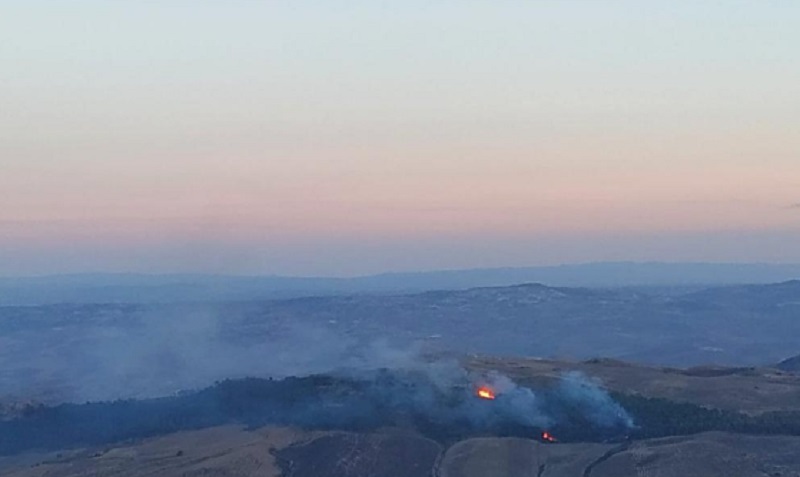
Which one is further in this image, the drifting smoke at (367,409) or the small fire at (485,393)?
the small fire at (485,393)

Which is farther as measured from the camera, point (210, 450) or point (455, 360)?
point (455, 360)

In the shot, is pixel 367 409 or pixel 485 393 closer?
pixel 367 409

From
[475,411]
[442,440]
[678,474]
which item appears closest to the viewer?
[678,474]

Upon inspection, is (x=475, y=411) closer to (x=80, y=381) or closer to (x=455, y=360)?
(x=455, y=360)

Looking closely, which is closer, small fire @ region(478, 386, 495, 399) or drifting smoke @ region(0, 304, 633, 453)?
drifting smoke @ region(0, 304, 633, 453)

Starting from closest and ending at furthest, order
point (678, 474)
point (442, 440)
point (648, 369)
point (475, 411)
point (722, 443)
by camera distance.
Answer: point (678, 474)
point (722, 443)
point (442, 440)
point (475, 411)
point (648, 369)

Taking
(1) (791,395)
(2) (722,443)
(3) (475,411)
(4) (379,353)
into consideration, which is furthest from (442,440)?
(4) (379,353)

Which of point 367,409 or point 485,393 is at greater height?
point 485,393
